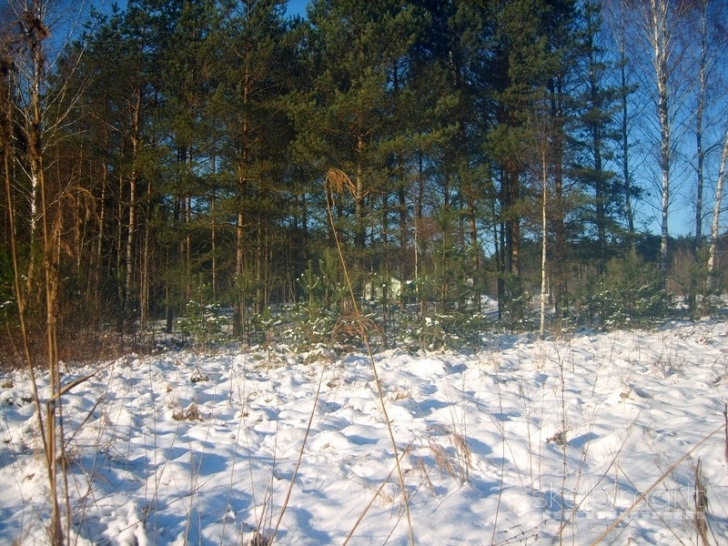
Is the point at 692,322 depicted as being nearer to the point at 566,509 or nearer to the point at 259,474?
the point at 566,509

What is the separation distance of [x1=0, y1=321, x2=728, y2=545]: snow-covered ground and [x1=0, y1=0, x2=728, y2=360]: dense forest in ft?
14.5

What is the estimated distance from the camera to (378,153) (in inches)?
466

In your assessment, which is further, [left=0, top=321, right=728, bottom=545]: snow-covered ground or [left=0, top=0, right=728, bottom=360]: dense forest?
[left=0, top=0, right=728, bottom=360]: dense forest

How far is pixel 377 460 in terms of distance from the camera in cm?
319

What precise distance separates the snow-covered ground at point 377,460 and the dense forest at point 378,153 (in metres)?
4.43

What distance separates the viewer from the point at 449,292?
9555mm

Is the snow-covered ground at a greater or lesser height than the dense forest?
lesser

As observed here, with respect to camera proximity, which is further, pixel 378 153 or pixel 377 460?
pixel 378 153

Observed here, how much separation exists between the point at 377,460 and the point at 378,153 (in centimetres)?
960

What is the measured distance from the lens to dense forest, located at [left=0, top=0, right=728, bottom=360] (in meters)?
11.5

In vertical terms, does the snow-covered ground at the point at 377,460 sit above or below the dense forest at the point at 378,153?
below

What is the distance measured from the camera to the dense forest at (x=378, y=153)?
11.5m

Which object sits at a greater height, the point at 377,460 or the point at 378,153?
the point at 378,153

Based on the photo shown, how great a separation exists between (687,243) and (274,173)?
15174 millimetres
